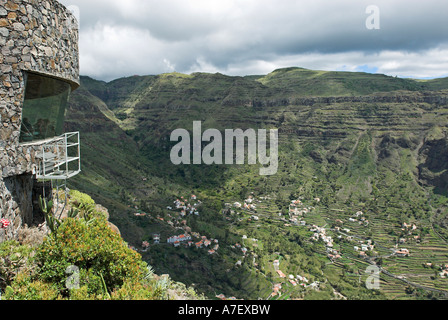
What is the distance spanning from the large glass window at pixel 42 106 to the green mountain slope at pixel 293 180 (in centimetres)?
2849

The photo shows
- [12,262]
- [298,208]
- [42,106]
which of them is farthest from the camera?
[298,208]

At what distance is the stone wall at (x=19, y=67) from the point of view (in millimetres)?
7418

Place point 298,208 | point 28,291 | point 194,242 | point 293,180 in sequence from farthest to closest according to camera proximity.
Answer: point 293,180 → point 298,208 → point 194,242 → point 28,291

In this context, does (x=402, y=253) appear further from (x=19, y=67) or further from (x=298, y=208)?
(x=19, y=67)

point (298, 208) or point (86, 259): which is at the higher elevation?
point (86, 259)

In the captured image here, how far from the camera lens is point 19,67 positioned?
7.61 meters

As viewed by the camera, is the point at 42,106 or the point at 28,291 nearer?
the point at 28,291

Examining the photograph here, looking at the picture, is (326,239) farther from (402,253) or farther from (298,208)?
(402,253)

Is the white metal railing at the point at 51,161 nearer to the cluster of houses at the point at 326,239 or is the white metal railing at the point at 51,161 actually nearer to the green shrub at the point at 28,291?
the green shrub at the point at 28,291

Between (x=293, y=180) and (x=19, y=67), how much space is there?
79.0 metres

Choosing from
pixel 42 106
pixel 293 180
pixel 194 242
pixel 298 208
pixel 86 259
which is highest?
pixel 42 106

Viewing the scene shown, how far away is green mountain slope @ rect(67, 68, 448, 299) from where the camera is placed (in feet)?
151

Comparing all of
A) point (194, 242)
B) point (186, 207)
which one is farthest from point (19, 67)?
point (186, 207)
